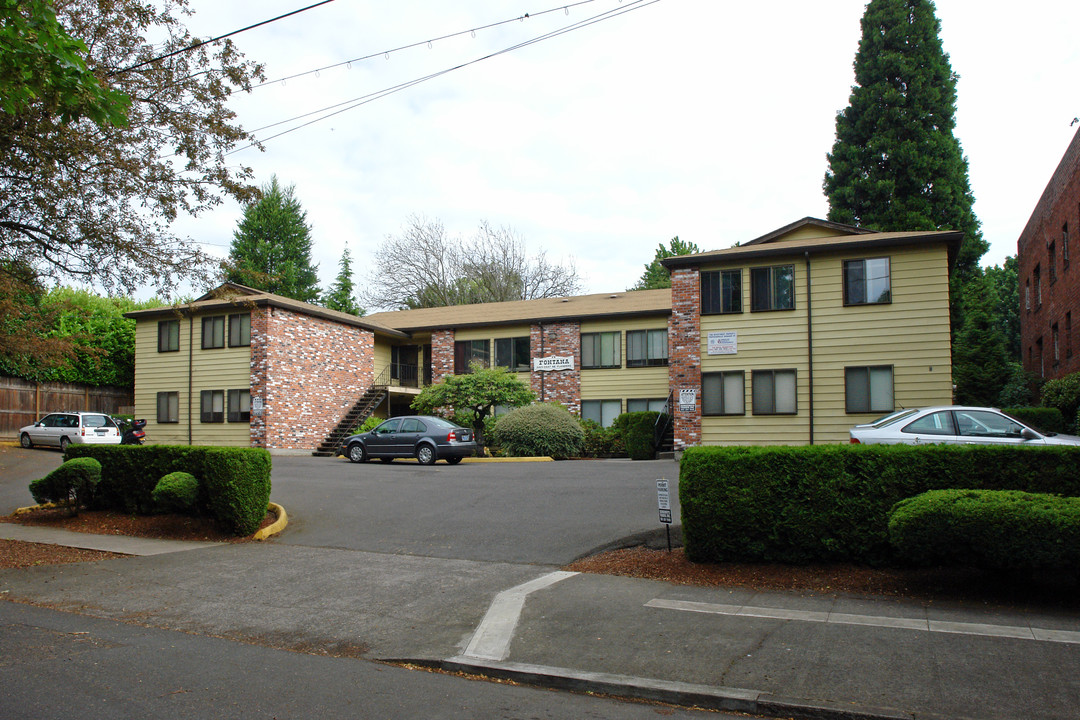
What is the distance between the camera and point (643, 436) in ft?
78.3

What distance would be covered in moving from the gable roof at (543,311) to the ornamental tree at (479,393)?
476 cm

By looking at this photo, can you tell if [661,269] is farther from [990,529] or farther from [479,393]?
[990,529]

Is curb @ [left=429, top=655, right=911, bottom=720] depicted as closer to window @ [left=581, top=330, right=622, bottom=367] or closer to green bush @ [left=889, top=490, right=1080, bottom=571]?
green bush @ [left=889, top=490, right=1080, bottom=571]

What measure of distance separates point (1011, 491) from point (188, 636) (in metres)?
7.96

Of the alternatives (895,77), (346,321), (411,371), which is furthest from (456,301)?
(895,77)

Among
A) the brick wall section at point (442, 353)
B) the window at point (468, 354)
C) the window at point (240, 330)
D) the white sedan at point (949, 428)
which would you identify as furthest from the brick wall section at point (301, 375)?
the white sedan at point (949, 428)

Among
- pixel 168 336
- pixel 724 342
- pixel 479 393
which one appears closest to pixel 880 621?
pixel 724 342

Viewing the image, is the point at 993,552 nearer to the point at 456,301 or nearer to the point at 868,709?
the point at 868,709

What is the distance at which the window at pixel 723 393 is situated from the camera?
21.9m

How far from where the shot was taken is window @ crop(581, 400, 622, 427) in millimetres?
29281

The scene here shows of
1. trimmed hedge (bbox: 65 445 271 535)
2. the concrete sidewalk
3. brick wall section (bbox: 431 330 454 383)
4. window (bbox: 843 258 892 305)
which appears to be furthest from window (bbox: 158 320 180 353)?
window (bbox: 843 258 892 305)

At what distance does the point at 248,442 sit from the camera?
27531 mm

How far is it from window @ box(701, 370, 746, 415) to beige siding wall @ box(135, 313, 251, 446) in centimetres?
1629

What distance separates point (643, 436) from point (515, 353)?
9139 mm
